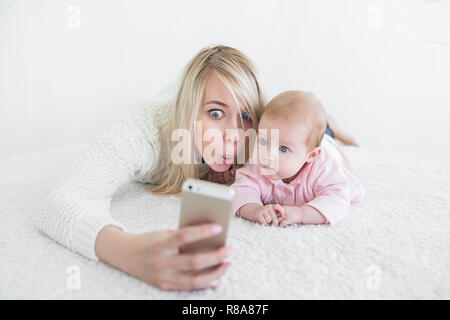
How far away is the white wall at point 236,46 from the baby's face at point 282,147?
274 millimetres

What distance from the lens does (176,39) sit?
1.90 meters

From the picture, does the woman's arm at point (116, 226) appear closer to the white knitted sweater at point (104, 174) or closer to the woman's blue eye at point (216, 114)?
the white knitted sweater at point (104, 174)

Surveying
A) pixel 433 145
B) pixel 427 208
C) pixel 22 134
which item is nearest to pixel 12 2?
→ pixel 22 134

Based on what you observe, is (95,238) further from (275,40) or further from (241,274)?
(275,40)

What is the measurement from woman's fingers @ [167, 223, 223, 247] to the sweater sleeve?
21 centimetres

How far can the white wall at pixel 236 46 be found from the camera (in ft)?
5.01

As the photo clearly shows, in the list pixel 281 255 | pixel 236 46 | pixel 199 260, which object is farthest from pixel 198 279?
pixel 236 46

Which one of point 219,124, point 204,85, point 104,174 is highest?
point 204,85

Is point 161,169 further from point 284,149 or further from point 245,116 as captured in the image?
point 284,149

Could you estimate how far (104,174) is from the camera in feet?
3.12

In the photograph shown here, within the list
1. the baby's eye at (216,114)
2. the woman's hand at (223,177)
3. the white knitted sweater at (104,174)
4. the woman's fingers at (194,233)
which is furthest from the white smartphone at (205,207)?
the woman's hand at (223,177)

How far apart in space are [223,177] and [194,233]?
2.16 ft

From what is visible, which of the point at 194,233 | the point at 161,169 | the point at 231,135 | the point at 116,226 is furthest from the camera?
the point at 161,169

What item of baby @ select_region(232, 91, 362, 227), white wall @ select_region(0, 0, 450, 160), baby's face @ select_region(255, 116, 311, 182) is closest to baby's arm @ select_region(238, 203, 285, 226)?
baby @ select_region(232, 91, 362, 227)
